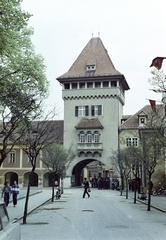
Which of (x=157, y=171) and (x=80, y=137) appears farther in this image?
(x=80, y=137)

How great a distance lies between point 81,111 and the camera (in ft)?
198

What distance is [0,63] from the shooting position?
24703 millimetres

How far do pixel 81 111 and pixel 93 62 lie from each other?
28.4 feet

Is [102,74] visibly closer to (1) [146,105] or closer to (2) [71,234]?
(1) [146,105]

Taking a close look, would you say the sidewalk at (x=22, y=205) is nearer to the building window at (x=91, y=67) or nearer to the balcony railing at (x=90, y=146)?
the balcony railing at (x=90, y=146)

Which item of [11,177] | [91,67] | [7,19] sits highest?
[91,67]

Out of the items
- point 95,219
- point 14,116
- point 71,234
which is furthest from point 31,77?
point 71,234

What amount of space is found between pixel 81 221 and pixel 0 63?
13156 millimetres

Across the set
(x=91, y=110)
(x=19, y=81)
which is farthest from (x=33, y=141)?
(x=91, y=110)

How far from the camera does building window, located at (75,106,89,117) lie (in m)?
60.0

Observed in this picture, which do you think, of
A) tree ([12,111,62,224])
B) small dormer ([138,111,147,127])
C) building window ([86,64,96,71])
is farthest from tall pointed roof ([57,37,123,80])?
tree ([12,111,62,224])

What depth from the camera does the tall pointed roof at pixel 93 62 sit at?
60.4 m

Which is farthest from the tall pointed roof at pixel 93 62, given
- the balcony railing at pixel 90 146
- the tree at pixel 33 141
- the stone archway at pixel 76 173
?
the tree at pixel 33 141

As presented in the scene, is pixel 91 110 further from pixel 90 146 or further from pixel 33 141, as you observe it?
pixel 33 141
